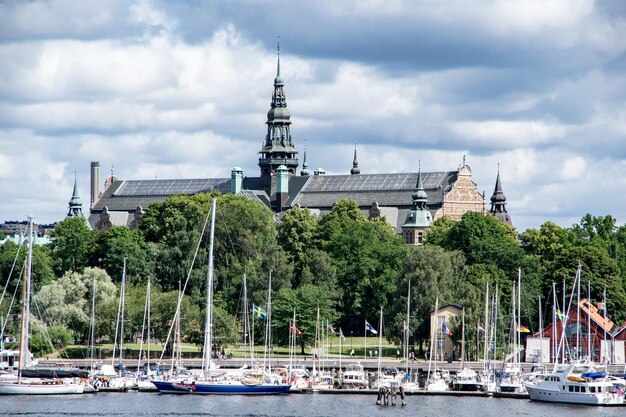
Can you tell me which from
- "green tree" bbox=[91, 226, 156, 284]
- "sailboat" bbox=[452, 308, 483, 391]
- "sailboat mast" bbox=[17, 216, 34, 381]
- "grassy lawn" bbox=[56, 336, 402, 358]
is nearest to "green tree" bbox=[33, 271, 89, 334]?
"grassy lawn" bbox=[56, 336, 402, 358]

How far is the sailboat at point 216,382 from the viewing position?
108375mm

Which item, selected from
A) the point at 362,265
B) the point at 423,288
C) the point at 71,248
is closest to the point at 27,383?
the point at 423,288

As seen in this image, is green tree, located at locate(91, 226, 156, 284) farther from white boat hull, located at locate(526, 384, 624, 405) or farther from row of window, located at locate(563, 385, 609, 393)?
row of window, located at locate(563, 385, 609, 393)

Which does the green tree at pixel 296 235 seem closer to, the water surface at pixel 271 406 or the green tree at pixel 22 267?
the green tree at pixel 22 267

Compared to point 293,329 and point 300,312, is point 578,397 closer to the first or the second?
point 293,329

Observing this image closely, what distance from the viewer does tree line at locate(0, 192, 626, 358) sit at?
139788 millimetres

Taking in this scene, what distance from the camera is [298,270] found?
16962cm

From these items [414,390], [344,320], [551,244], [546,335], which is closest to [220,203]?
[344,320]

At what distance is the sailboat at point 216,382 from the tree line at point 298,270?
76.7 feet

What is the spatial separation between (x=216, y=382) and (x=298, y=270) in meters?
61.3

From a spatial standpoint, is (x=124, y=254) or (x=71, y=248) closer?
(x=124, y=254)

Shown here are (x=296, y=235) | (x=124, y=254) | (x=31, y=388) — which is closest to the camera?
(x=31, y=388)

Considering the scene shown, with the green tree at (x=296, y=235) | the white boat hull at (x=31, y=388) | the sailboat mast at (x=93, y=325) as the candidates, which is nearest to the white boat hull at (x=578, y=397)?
the white boat hull at (x=31, y=388)

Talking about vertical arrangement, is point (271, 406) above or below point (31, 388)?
below
